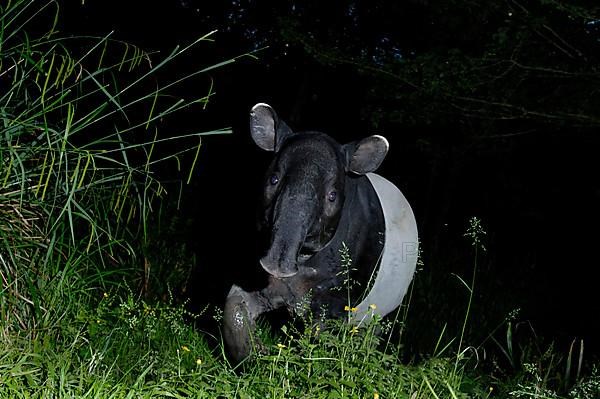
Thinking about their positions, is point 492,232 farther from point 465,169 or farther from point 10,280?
point 10,280

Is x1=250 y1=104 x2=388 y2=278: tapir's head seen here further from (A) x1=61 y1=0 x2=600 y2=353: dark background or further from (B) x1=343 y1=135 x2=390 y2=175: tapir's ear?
(A) x1=61 y1=0 x2=600 y2=353: dark background

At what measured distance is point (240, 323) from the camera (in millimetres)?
3750

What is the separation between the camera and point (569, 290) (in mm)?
6641

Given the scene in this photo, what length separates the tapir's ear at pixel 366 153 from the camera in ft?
12.7

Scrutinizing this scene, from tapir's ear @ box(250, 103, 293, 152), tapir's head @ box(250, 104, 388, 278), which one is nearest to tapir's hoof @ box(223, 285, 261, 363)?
tapir's head @ box(250, 104, 388, 278)

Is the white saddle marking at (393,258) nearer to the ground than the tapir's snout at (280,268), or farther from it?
nearer to the ground

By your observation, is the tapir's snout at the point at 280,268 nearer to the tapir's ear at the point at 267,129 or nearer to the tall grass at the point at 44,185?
the tall grass at the point at 44,185

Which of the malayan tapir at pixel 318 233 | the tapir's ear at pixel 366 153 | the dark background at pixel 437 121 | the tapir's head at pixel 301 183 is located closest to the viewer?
the tapir's head at pixel 301 183

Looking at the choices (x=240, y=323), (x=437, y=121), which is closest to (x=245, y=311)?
(x=240, y=323)

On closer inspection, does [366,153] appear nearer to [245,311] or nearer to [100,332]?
[245,311]

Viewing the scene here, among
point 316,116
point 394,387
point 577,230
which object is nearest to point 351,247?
point 394,387

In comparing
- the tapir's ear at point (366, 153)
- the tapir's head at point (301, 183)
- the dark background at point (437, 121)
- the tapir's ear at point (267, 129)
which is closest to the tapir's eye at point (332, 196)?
the tapir's head at point (301, 183)

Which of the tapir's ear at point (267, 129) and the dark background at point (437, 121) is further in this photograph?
the dark background at point (437, 121)

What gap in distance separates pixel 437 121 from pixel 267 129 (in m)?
1.76
